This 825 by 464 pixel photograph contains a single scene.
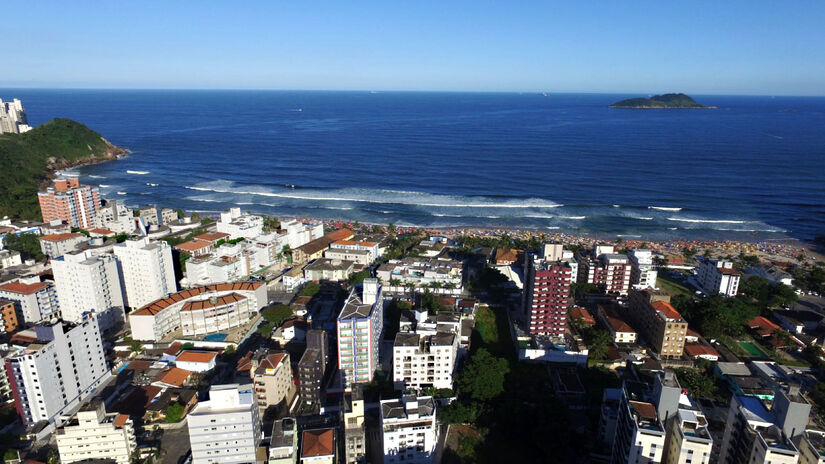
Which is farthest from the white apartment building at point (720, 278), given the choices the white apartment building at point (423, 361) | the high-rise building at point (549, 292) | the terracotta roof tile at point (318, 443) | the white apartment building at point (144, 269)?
the white apartment building at point (144, 269)

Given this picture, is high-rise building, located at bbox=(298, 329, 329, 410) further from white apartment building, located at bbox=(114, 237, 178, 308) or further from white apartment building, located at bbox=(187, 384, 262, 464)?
white apartment building, located at bbox=(114, 237, 178, 308)

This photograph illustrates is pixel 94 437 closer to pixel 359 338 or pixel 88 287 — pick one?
pixel 359 338

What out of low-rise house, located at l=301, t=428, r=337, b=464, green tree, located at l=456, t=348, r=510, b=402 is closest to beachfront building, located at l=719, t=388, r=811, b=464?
green tree, located at l=456, t=348, r=510, b=402

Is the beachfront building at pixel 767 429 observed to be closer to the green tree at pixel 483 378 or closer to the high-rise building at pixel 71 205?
the green tree at pixel 483 378

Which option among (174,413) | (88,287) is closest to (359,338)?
(174,413)

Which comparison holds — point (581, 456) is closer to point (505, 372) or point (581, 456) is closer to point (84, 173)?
point (505, 372)

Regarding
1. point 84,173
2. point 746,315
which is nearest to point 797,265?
point 746,315

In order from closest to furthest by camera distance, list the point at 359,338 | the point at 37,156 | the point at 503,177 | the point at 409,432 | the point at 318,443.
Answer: the point at 318,443
the point at 409,432
the point at 359,338
the point at 503,177
the point at 37,156
